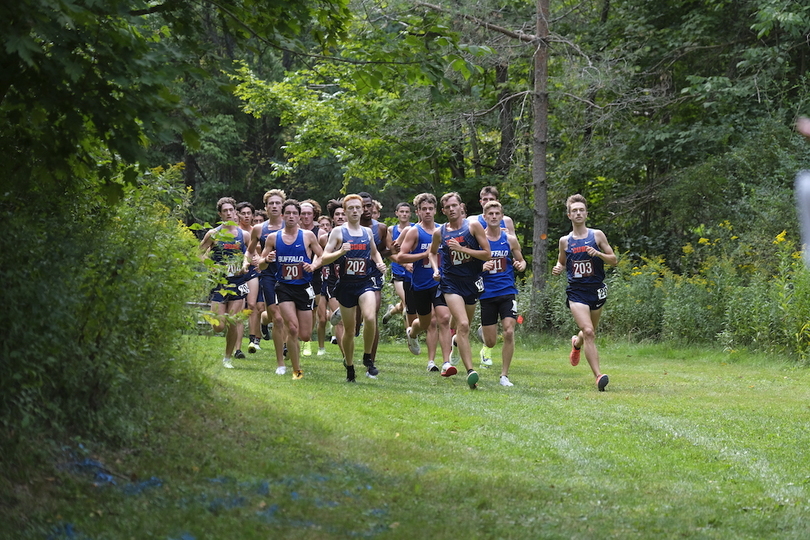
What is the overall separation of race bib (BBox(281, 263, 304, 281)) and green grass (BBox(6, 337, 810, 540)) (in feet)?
5.31

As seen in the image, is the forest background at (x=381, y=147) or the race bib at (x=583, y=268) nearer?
the forest background at (x=381, y=147)

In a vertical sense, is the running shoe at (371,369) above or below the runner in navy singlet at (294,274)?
below

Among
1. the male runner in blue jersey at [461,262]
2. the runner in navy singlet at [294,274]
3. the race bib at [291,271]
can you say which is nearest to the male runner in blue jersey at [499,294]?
the male runner in blue jersey at [461,262]

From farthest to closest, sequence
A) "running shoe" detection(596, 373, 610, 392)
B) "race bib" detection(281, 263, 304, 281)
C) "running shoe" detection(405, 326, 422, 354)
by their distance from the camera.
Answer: "running shoe" detection(405, 326, 422, 354) → "race bib" detection(281, 263, 304, 281) → "running shoe" detection(596, 373, 610, 392)

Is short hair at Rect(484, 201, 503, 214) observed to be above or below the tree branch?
below

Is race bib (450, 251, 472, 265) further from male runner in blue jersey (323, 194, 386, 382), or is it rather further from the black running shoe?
the black running shoe

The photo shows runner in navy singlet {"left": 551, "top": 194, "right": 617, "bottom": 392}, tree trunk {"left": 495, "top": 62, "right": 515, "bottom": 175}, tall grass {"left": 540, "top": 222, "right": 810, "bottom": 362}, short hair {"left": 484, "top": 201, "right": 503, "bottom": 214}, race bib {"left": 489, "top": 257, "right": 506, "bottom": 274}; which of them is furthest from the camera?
tree trunk {"left": 495, "top": 62, "right": 515, "bottom": 175}

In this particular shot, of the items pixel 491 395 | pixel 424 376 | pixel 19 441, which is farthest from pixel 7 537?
pixel 424 376

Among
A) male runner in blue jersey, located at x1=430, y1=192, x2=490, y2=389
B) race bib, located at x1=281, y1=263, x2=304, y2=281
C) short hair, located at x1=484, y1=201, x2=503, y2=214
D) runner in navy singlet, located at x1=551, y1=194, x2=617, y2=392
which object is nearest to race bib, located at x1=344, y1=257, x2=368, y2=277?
race bib, located at x1=281, y1=263, x2=304, y2=281

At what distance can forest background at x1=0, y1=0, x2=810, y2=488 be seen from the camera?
18.2ft

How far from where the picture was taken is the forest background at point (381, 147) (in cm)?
555

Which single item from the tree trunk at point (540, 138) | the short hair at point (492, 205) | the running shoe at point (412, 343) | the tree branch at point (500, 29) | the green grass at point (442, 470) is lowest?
the green grass at point (442, 470)

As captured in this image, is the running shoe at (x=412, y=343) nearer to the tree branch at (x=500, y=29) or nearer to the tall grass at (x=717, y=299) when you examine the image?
the tall grass at (x=717, y=299)

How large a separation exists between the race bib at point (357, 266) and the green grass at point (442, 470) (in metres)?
1.49
